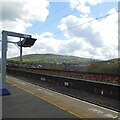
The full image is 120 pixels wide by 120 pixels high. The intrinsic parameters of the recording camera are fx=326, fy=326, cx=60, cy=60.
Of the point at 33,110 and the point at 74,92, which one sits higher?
the point at 74,92

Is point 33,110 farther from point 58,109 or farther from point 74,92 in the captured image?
point 74,92

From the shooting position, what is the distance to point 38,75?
3111 centimetres

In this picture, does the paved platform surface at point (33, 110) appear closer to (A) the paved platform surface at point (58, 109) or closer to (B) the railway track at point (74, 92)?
(A) the paved platform surface at point (58, 109)

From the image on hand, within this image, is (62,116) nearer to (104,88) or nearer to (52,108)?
(52,108)

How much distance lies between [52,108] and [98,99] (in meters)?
2.65

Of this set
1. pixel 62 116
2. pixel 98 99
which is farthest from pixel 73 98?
pixel 62 116

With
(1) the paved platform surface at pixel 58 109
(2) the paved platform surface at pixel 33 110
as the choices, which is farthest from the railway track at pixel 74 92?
(2) the paved platform surface at pixel 33 110

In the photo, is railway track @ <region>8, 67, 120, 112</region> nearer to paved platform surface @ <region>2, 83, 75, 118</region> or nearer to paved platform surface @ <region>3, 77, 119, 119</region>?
paved platform surface @ <region>3, 77, 119, 119</region>

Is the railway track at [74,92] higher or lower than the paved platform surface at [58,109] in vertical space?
higher

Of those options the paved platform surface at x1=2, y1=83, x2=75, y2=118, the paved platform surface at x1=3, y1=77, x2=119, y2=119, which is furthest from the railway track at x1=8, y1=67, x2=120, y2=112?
the paved platform surface at x1=2, y1=83, x2=75, y2=118

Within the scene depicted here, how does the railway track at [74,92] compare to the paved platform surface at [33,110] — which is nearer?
the paved platform surface at [33,110]

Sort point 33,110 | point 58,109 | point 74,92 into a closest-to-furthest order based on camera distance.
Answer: point 33,110 < point 58,109 < point 74,92

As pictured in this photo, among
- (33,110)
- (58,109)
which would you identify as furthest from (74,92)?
(33,110)

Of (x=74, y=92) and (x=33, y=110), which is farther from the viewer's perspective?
(x=74, y=92)
